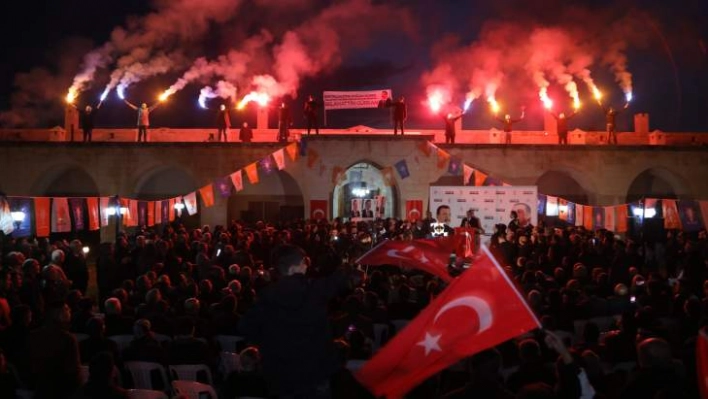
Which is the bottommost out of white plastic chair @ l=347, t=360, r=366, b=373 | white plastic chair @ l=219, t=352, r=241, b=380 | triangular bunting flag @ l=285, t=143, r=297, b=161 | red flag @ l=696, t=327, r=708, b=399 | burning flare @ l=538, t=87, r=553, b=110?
white plastic chair @ l=219, t=352, r=241, b=380

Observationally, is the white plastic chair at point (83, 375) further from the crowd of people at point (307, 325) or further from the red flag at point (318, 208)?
the red flag at point (318, 208)

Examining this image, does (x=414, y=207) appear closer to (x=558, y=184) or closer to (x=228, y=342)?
(x=558, y=184)

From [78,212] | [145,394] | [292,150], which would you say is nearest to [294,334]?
[145,394]

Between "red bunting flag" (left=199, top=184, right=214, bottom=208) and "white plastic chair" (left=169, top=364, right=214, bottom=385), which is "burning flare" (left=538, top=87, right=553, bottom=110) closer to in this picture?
"red bunting flag" (left=199, top=184, right=214, bottom=208)

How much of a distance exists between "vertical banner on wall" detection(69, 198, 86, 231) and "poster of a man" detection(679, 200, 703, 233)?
1478 cm

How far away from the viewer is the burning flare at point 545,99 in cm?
2790

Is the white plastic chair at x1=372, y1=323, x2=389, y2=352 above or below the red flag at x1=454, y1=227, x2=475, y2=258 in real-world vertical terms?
below

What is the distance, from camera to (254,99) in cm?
2961

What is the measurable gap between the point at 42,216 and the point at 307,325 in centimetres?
1164

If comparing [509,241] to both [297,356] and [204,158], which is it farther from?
[204,158]

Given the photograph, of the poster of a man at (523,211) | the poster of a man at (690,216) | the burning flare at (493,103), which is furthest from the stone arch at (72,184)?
the poster of a man at (690,216)

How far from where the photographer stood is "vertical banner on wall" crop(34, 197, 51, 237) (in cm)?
1366

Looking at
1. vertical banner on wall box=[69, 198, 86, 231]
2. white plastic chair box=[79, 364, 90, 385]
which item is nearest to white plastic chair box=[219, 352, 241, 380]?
white plastic chair box=[79, 364, 90, 385]

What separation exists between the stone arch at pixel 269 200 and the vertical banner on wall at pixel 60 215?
1135 centimetres
